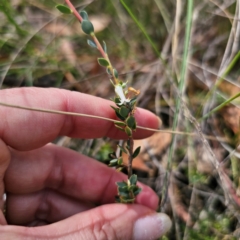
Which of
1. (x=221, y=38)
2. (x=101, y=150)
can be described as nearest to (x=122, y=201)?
(x=101, y=150)

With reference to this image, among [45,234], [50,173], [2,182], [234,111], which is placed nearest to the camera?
[45,234]

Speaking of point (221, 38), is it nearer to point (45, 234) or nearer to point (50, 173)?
point (50, 173)

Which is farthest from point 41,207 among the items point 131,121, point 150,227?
point 131,121

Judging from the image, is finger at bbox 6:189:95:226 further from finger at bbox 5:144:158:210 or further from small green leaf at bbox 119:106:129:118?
small green leaf at bbox 119:106:129:118

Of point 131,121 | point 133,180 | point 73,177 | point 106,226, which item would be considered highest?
point 131,121

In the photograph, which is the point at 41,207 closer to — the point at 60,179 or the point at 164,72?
the point at 60,179

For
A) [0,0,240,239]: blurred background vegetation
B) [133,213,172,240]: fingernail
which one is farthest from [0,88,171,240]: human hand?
[0,0,240,239]: blurred background vegetation
